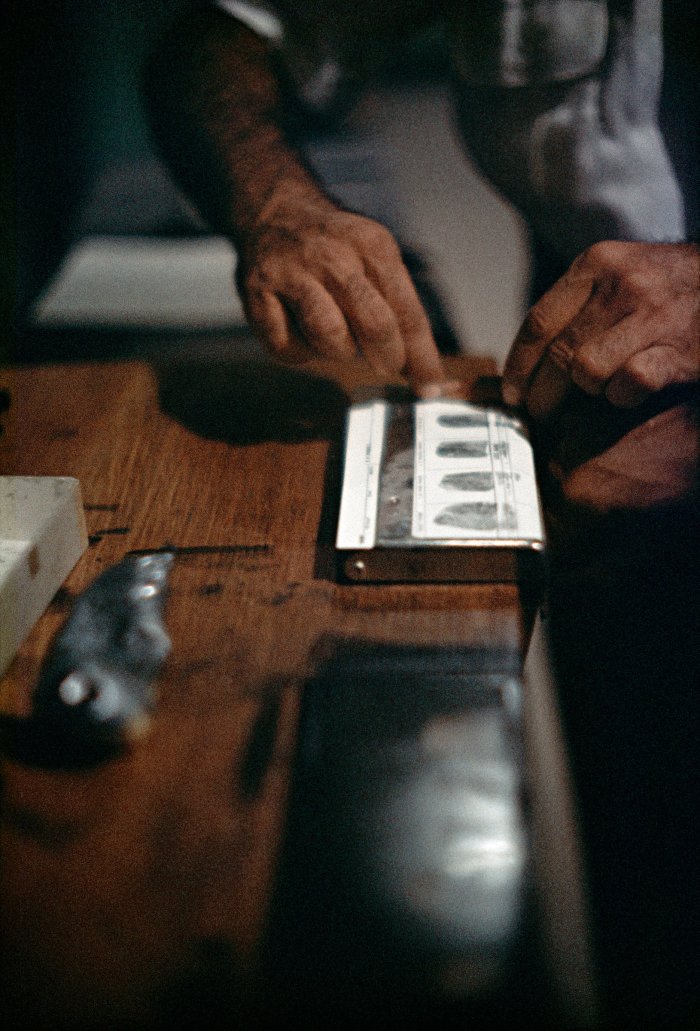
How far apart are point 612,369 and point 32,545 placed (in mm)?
533

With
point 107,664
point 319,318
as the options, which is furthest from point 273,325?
point 107,664

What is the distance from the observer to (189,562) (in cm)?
61

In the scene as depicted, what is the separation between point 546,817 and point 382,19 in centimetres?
102

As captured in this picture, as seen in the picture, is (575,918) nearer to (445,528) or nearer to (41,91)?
(445,528)

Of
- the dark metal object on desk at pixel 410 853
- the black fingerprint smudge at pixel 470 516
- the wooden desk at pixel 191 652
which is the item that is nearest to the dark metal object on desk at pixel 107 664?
the wooden desk at pixel 191 652

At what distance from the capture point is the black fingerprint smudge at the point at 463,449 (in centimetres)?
67

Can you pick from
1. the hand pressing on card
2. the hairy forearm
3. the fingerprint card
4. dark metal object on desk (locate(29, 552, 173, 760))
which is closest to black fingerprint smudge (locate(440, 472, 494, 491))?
the fingerprint card

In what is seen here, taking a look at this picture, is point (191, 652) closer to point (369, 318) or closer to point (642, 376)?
point (369, 318)

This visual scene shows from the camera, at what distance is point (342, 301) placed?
0.74 meters

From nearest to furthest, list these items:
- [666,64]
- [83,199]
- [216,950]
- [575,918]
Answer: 1. [216,950]
2. [575,918]
3. [666,64]
4. [83,199]

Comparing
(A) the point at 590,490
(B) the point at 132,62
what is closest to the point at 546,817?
(A) the point at 590,490

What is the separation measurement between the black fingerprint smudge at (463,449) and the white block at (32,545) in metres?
0.31

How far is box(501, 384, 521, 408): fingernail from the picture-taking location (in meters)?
0.75

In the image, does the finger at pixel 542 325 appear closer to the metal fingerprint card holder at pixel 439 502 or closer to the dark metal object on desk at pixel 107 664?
the metal fingerprint card holder at pixel 439 502
